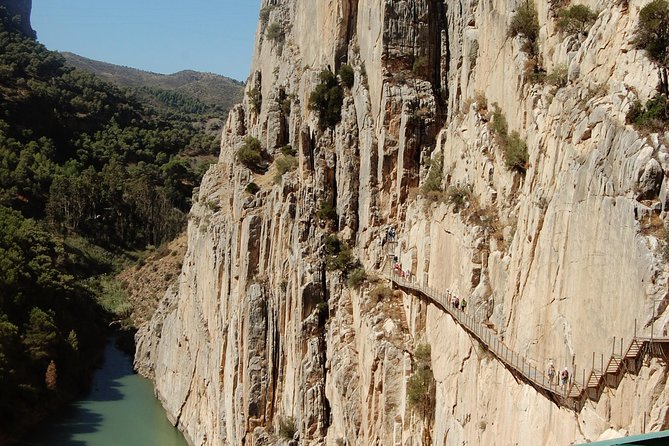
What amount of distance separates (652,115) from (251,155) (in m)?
24.6

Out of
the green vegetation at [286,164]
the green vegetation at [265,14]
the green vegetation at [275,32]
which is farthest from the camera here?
the green vegetation at [265,14]

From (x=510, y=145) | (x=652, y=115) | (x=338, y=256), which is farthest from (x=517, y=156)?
(x=338, y=256)

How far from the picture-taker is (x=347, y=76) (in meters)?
29.0

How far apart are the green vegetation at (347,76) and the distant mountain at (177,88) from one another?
108 metres

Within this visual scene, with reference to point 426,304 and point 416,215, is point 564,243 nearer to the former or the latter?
point 426,304

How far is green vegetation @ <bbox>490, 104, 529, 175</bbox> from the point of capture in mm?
16672

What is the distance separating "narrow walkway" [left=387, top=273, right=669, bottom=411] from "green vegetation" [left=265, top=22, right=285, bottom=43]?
24718 mm

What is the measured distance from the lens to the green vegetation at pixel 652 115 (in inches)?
469

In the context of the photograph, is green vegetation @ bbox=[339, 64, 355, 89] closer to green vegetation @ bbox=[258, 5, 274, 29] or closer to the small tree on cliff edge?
green vegetation @ bbox=[258, 5, 274, 29]

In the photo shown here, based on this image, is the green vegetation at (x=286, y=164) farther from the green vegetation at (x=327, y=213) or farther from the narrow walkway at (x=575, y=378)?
the narrow walkway at (x=575, y=378)

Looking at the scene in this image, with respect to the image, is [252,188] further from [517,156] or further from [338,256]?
[517,156]

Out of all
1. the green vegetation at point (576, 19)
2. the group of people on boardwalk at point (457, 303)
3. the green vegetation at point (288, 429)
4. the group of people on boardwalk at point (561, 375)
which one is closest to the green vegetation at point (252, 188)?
the green vegetation at point (288, 429)

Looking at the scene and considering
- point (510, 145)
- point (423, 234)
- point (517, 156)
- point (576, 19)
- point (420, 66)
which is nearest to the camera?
point (576, 19)

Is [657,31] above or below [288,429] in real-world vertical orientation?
above
